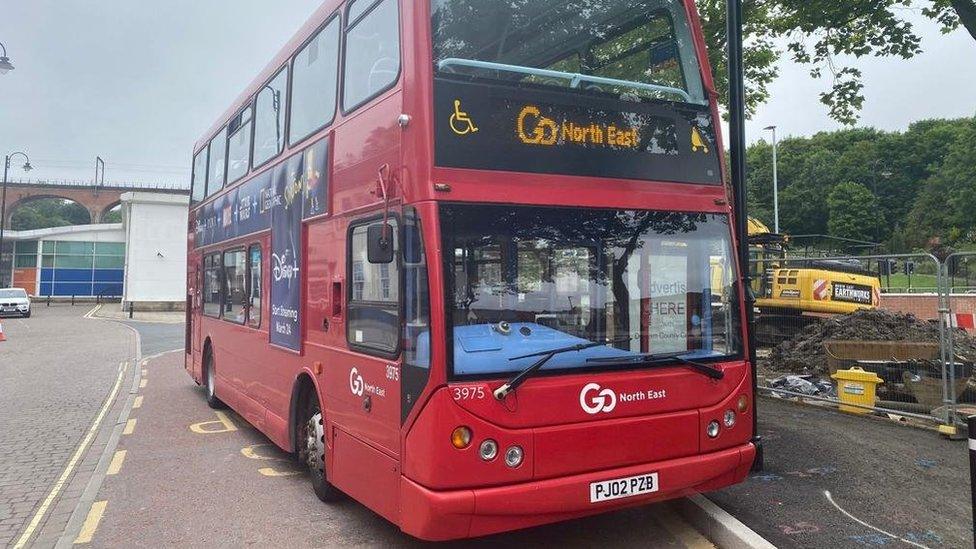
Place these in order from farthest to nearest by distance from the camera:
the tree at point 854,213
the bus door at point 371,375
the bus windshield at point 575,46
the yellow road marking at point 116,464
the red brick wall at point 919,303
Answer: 1. the tree at point 854,213
2. the red brick wall at point 919,303
3. the yellow road marking at point 116,464
4. the bus windshield at point 575,46
5. the bus door at point 371,375

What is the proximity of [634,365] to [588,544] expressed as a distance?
54.7 inches

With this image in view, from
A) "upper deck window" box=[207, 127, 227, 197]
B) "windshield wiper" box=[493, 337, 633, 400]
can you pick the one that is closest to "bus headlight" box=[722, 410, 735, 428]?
"windshield wiper" box=[493, 337, 633, 400]

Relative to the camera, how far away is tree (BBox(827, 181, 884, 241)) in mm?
64562

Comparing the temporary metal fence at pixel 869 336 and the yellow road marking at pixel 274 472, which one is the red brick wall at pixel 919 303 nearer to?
the temporary metal fence at pixel 869 336

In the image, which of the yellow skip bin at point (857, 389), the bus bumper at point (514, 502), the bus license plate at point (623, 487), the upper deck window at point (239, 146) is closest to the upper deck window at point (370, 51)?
the bus bumper at point (514, 502)

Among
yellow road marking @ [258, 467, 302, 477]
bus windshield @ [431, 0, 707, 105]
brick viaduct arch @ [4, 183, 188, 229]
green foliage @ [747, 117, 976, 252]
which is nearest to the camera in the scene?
bus windshield @ [431, 0, 707, 105]

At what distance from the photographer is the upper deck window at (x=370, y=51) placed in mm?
4605

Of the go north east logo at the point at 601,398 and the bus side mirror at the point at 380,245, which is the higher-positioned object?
the bus side mirror at the point at 380,245

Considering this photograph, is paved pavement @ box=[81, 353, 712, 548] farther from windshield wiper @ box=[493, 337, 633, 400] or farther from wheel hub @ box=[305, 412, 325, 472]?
windshield wiper @ box=[493, 337, 633, 400]

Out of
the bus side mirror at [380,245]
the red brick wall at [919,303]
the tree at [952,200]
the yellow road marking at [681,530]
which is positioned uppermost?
the tree at [952,200]

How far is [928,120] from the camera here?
74188 mm

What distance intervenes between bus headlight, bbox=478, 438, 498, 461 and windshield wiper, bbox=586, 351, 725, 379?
2.59 ft

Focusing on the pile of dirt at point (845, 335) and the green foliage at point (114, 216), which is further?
the green foliage at point (114, 216)

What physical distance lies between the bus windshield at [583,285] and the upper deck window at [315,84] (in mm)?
2285
